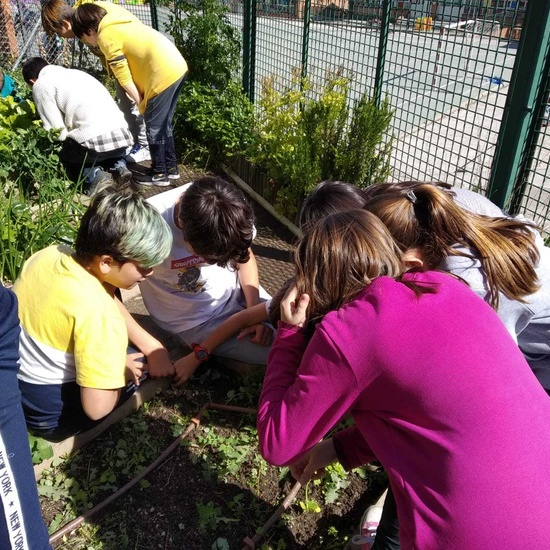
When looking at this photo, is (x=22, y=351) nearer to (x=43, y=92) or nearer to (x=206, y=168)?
(x=43, y=92)

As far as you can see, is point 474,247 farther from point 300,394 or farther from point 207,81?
point 207,81

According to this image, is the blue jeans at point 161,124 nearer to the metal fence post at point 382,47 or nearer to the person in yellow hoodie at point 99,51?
the person in yellow hoodie at point 99,51

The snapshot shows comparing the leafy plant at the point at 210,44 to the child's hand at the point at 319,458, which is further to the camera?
the leafy plant at the point at 210,44

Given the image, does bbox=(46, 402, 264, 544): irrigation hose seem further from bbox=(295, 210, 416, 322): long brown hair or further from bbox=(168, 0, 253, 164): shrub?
bbox=(168, 0, 253, 164): shrub

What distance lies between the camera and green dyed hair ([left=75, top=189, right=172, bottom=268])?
1.91 m

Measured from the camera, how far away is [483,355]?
3.81 feet

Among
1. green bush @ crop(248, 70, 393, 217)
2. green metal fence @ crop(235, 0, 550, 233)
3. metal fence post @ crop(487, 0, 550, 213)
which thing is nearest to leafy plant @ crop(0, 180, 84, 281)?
green bush @ crop(248, 70, 393, 217)

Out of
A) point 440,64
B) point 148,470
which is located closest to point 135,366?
point 148,470

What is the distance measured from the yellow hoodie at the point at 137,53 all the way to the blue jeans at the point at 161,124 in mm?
66

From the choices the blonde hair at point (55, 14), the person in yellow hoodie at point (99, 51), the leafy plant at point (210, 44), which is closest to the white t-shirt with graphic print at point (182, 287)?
the person in yellow hoodie at point (99, 51)

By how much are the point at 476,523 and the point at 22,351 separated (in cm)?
163

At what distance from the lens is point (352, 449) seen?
68.1 inches

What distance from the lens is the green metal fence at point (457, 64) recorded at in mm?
2910

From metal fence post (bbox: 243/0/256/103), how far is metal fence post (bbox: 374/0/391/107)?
6.40 feet
